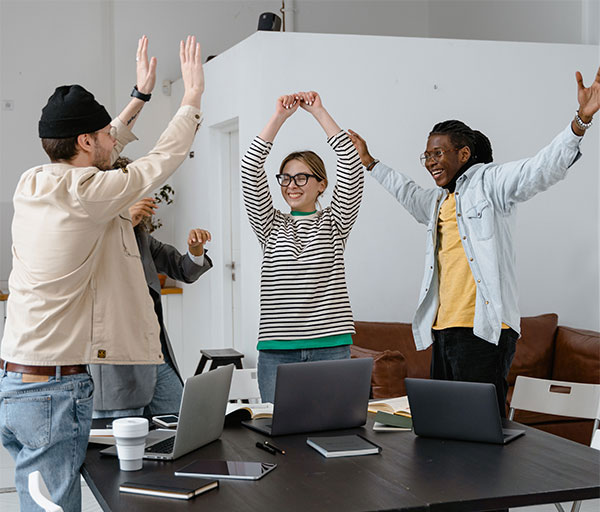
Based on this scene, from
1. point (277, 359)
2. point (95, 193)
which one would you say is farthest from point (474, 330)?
point (95, 193)

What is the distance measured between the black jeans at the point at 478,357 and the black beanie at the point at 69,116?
170 centimetres

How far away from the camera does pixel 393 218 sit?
223 inches

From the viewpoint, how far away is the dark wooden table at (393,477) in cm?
179

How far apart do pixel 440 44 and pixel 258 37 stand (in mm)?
1334

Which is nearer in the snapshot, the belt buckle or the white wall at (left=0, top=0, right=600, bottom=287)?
the belt buckle

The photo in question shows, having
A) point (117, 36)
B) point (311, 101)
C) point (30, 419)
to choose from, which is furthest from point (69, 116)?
point (117, 36)

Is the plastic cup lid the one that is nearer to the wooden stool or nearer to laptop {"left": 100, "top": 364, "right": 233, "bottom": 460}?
laptop {"left": 100, "top": 364, "right": 233, "bottom": 460}

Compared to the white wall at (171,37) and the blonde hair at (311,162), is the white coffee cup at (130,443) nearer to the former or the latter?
the blonde hair at (311,162)

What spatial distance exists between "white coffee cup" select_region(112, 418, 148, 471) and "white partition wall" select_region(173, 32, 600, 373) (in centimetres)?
343

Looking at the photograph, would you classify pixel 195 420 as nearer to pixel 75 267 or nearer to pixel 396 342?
pixel 75 267

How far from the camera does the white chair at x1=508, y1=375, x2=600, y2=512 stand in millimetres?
3229

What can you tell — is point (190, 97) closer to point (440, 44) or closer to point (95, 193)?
point (95, 193)

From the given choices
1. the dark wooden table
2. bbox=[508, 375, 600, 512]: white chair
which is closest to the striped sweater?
bbox=[508, 375, 600, 512]: white chair

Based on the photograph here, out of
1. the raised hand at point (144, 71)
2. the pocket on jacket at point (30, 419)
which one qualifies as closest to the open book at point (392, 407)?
the pocket on jacket at point (30, 419)
